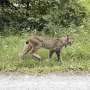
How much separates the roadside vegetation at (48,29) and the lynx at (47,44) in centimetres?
21

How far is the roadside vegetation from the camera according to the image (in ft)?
33.9

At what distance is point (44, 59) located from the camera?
1035cm

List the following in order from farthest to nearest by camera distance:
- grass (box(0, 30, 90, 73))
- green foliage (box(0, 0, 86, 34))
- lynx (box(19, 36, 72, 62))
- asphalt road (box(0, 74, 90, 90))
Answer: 1. green foliage (box(0, 0, 86, 34))
2. lynx (box(19, 36, 72, 62))
3. grass (box(0, 30, 90, 73))
4. asphalt road (box(0, 74, 90, 90))

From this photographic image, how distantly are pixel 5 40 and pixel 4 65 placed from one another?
260 centimetres

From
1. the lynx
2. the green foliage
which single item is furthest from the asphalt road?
the green foliage

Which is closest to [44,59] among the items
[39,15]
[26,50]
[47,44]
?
[47,44]

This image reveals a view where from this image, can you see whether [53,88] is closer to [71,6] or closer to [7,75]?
[7,75]

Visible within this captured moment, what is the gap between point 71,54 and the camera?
10742 millimetres

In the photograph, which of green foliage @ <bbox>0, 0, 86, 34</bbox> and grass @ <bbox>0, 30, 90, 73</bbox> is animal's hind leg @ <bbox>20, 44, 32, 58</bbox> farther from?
green foliage @ <bbox>0, 0, 86, 34</bbox>

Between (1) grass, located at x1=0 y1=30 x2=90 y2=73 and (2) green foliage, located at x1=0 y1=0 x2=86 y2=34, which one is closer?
(1) grass, located at x1=0 y1=30 x2=90 y2=73

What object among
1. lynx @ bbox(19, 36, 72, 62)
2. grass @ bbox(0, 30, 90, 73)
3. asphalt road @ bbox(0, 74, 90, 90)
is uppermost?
lynx @ bbox(19, 36, 72, 62)

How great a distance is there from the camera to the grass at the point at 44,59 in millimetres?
9430

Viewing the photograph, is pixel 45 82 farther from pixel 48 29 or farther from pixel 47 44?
pixel 48 29

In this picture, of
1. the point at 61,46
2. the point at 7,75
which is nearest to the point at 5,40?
the point at 61,46
